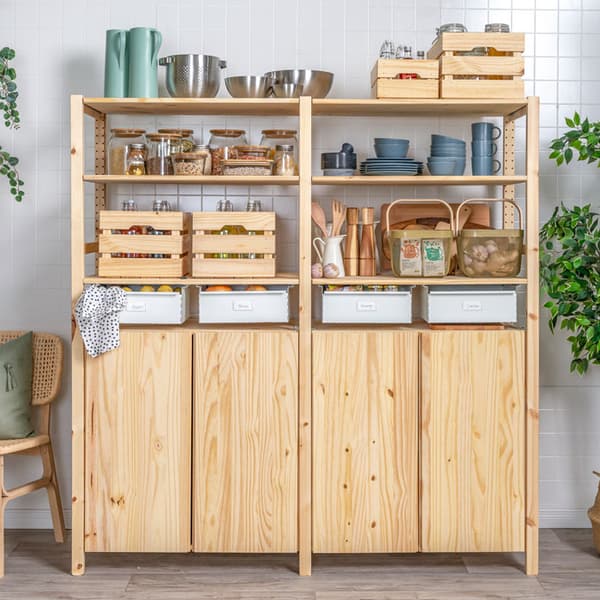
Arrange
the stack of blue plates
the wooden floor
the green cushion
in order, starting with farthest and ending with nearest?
1. the green cushion
2. the stack of blue plates
3. the wooden floor

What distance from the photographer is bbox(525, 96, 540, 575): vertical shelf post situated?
10.8 ft

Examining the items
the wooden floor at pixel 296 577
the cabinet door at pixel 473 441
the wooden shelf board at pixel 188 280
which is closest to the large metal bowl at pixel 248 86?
the wooden shelf board at pixel 188 280

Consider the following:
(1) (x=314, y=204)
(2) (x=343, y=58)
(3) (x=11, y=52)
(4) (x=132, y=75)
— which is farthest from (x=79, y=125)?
(2) (x=343, y=58)

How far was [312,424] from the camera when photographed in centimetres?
333

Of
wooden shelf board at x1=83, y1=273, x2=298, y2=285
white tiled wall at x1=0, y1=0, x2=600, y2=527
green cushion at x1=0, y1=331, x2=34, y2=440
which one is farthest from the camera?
white tiled wall at x1=0, y1=0, x2=600, y2=527

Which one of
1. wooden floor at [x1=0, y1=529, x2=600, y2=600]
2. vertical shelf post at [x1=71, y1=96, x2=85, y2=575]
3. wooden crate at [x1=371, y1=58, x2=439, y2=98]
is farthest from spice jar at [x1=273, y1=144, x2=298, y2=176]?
wooden floor at [x1=0, y1=529, x2=600, y2=600]

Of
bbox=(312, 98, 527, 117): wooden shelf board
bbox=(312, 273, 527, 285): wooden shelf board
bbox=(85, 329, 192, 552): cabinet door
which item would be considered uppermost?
bbox=(312, 98, 527, 117): wooden shelf board

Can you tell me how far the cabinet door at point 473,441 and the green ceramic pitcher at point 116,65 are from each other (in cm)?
141

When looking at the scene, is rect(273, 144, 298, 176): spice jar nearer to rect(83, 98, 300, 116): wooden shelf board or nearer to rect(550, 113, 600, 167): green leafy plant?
rect(83, 98, 300, 116): wooden shelf board

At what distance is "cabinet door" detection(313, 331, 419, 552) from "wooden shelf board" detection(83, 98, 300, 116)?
0.83 metres

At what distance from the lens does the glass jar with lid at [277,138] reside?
348cm

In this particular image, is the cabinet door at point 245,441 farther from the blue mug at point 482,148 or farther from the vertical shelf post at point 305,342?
the blue mug at point 482,148

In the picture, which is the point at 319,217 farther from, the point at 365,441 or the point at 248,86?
the point at 365,441

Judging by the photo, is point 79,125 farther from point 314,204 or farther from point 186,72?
point 314,204
